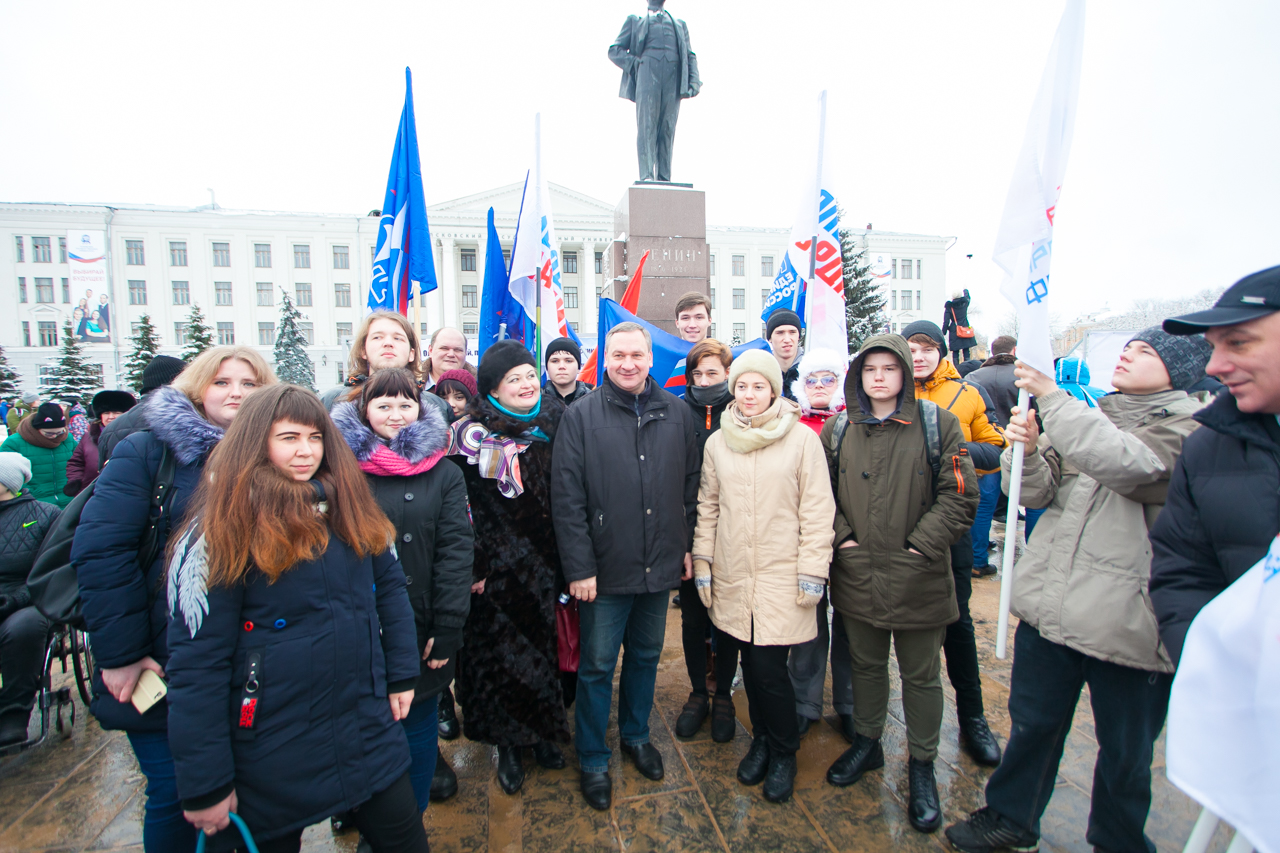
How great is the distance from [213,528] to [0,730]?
9.35 ft

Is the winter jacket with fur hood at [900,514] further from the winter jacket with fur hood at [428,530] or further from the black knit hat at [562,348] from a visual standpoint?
the black knit hat at [562,348]

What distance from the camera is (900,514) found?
7.95 feet

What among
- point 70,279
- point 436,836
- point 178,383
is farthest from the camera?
point 70,279

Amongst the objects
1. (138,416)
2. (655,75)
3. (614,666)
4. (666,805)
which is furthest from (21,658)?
(655,75)

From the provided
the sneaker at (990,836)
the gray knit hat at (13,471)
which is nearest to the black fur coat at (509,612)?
the sneaker at (990,836)

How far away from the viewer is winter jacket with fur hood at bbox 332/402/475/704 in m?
2.19

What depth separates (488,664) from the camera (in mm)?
2695

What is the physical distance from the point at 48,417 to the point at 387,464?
5405mm

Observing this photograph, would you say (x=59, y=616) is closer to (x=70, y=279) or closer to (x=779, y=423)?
(x=779, y=423)

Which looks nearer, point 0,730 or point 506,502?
point 506,502

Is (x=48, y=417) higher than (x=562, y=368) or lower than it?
lower

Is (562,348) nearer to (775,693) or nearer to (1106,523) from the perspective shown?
(775,693)

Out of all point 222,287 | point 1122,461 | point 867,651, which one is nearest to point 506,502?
point 867,651

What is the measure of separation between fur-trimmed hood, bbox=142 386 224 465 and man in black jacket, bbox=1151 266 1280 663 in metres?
2.77
